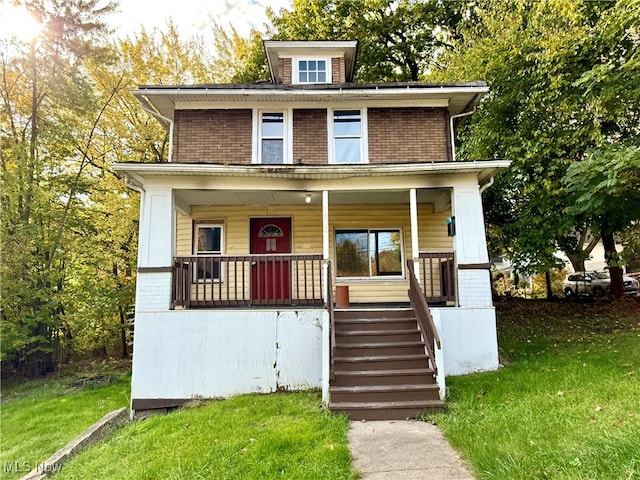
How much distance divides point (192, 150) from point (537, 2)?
1123cm

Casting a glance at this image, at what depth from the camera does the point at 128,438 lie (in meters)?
5.75

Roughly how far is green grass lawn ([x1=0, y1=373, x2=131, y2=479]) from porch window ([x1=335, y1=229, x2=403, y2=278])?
243 inches

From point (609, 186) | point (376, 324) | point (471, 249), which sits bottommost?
point (376, 324)

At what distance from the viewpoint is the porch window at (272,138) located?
31.3 ft

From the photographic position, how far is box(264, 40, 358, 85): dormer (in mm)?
10874

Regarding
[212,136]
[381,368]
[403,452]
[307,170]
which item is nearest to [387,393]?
[381,368]

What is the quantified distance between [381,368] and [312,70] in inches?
337

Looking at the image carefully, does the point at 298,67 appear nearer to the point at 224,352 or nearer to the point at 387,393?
the point at 224,352

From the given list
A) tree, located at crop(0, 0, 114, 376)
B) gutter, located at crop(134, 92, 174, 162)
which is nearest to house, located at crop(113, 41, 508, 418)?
gutter, located at crop(134, 92, 174, 162)

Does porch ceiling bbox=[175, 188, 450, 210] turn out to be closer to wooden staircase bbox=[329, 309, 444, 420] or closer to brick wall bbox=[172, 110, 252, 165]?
brick wall bbox=[172, 110, 252, 165]

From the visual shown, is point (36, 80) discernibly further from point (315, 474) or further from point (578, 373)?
point (578, 373)

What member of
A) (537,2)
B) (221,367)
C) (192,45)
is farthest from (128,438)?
(192,45)

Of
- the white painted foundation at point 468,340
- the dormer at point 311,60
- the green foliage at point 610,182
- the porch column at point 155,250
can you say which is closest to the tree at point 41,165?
the porch column at point 155,250

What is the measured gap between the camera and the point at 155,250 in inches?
295
